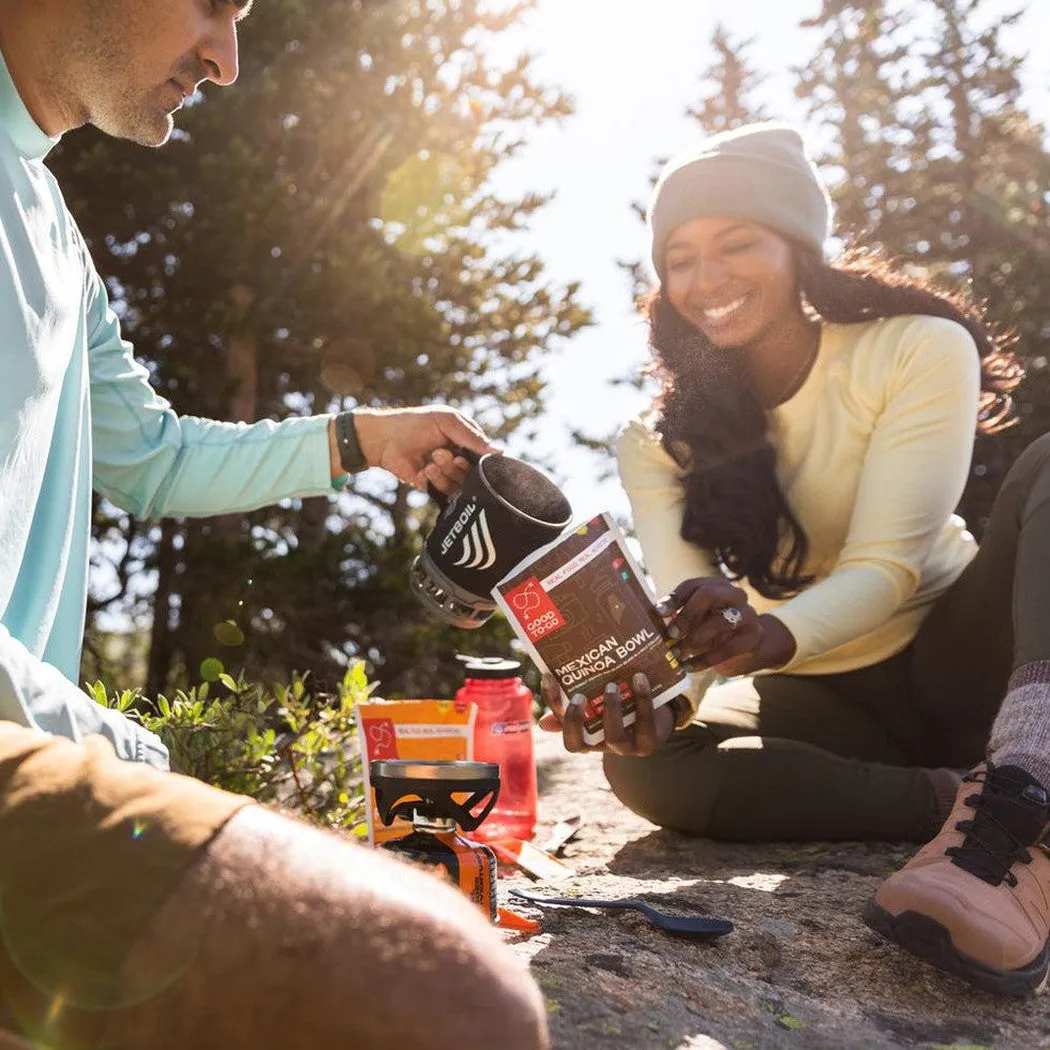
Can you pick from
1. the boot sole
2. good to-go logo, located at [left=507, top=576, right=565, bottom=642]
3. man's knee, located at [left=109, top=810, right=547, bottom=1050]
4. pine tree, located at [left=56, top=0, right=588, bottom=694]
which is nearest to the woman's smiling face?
good to-go logo, located at [left=507, top=576, right=565, bottom=642]

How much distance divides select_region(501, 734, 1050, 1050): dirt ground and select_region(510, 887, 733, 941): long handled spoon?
0.8 inches

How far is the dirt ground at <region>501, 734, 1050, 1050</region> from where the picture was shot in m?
1.51

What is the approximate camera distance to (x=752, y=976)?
1810 millimetres

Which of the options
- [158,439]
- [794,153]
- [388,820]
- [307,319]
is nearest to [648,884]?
[388,820]

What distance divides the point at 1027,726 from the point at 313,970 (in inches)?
54.9

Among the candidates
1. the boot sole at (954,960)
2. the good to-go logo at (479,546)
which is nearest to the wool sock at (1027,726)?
the boot sole at (954,960)

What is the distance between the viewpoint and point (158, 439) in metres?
2.28

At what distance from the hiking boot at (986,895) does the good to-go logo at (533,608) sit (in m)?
0.74

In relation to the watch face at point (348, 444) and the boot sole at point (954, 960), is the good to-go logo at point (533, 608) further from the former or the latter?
the boot sole at point (954, 960)

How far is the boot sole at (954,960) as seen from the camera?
1664 mm

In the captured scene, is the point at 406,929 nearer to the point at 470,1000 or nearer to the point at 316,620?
the point at 470,1000

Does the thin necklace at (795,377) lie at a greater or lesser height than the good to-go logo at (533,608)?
greater

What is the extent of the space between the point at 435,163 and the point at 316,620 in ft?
10.6

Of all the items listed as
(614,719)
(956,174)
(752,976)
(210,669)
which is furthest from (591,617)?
(956,174)
